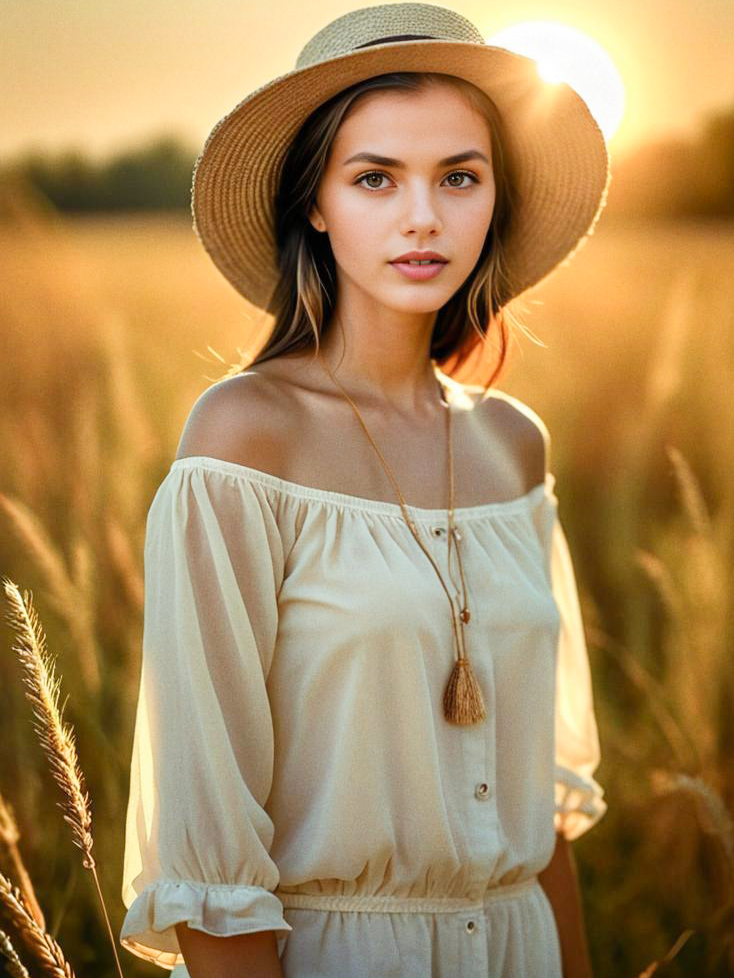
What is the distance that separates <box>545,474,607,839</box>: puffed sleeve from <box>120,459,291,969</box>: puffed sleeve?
699 mm

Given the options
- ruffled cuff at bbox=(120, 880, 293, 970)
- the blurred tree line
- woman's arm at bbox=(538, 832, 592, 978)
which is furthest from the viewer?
the blurred tree line

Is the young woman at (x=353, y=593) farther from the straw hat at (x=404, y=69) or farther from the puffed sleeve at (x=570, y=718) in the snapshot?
the puffed sleeve at (x=570, y=718)

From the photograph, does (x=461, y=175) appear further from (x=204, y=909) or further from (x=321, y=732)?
(x=204, y=909)

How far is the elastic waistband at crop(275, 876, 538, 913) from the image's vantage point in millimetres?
1586

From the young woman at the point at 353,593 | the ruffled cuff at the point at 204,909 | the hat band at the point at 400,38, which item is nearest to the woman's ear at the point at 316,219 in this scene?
the young woman at the point at 353,593

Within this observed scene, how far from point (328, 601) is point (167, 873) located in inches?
15.6

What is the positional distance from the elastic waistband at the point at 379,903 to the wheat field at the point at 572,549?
1.18 ft

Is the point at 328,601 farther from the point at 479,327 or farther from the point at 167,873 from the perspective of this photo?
the point at 479,327

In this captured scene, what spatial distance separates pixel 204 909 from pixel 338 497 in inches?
22.4

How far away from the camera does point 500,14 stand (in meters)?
3.94

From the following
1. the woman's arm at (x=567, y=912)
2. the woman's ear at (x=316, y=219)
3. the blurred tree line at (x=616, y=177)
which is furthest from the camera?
the blurred tree line at (x=616, y=177)

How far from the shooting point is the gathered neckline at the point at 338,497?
1509mm

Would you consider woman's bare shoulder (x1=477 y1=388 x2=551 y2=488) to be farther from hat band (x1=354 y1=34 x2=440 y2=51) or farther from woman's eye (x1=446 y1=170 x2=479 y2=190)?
hat band (x1=354 y1=34 x2=440 y2=51)

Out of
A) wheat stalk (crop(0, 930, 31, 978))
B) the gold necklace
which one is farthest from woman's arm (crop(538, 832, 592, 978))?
wheat stalk (crop(0, 930, 31, 978))
